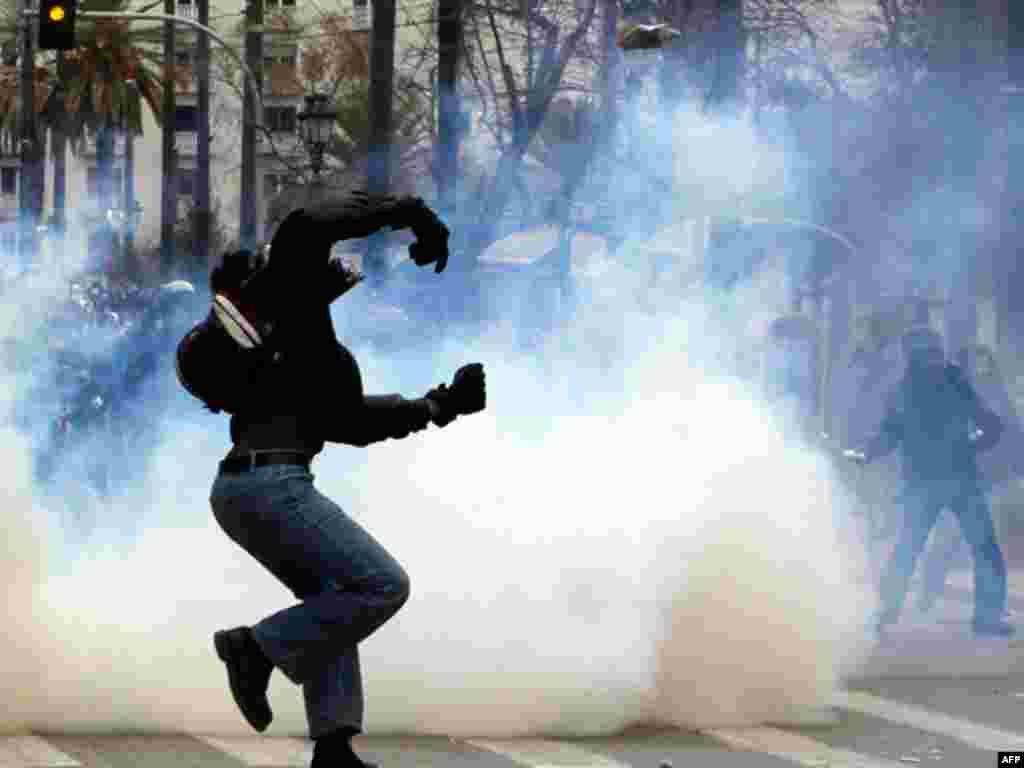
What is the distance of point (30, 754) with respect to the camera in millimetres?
8445

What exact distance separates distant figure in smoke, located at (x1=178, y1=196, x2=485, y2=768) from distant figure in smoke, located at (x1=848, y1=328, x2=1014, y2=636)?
24.3 feet

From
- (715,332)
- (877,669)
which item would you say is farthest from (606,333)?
(877,669)

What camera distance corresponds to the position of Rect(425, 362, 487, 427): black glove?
267 inches

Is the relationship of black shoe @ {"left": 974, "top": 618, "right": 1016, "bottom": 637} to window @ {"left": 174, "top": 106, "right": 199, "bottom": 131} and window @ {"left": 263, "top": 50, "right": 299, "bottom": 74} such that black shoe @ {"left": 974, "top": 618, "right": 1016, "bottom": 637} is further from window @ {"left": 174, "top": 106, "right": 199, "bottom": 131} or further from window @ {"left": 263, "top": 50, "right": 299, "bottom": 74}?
window @ {"left": 174, "top": 106, "right": 199, "bottom": 131}

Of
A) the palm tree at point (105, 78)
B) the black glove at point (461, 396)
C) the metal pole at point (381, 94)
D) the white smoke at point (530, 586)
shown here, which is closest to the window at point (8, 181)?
the palm tree at point (105, 78)

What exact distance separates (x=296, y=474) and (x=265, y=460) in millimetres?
83

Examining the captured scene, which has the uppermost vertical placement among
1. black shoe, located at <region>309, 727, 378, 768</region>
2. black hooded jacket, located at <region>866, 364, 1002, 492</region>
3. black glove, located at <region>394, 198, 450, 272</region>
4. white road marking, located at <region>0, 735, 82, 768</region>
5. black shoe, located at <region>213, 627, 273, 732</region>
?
black glove, located at <region>394, 198, 450, 272</region>

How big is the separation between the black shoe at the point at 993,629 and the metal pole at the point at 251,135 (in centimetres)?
1633

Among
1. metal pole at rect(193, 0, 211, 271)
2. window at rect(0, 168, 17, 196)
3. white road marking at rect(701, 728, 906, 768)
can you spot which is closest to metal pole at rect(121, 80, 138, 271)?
metal pole at rect(193, 0, 211, 271)

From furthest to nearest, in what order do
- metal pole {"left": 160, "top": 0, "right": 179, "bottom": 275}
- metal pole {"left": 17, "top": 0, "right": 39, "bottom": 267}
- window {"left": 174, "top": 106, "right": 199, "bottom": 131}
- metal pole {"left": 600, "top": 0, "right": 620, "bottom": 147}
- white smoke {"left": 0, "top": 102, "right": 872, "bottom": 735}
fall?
window {"left": 174, "top": 106, "right": 199, "bottom": 131} < metal pole {"left": 160, "top": 0, "right": 179, "bottom": 275} < metal pole {"left": 17, "top": 0, "right": 39, "bottom": 267} < metal pole {"left": 600, "top": 0, "right": 620, "bottom": 147} < white smoke {"left": 0, "top": 102, "right": 872, "bottom": 735}

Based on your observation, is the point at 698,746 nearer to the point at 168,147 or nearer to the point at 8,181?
the point at 168,147

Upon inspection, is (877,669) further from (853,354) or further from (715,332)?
(853,354)

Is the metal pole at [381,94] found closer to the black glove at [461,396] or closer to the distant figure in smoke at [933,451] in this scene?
the distant figure in smoke at [933,451]

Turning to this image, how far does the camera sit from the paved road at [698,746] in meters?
8.53
